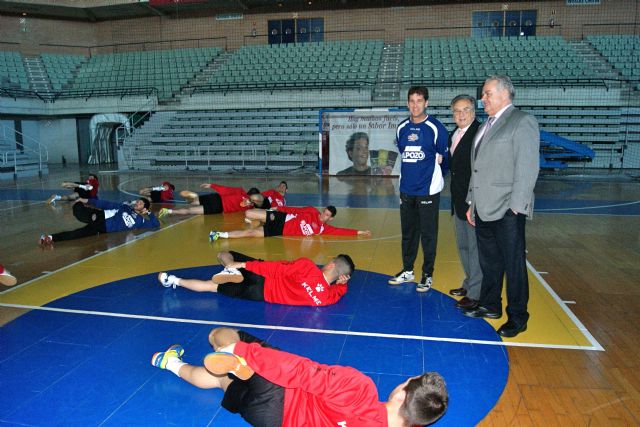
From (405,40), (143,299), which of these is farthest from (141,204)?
(405,40)

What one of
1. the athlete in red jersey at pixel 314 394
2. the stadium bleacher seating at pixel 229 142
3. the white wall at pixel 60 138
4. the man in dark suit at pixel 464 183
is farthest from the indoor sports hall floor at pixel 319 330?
the white wall at pixel 60 138

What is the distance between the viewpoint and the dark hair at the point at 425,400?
6.75 ft

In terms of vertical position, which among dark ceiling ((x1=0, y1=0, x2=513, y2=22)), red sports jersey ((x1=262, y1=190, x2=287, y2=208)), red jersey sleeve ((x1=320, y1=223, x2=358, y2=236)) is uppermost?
dark ceiling ((x1=0, y1=0, x2=513, y2=22))

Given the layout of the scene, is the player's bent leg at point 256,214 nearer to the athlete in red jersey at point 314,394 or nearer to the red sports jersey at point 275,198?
the red sports jersey at point 275,198

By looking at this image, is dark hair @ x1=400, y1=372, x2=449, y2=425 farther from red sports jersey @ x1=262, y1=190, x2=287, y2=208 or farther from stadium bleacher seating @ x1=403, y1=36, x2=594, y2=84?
stadium bleacher seating @ x1=403, y1=36, x2=594, y2=84

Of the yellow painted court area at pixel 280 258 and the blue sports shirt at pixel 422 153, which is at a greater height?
the blue sports shirt at pixel 422 153

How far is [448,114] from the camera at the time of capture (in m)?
20.0

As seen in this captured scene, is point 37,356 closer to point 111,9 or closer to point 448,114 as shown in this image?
point 448,114

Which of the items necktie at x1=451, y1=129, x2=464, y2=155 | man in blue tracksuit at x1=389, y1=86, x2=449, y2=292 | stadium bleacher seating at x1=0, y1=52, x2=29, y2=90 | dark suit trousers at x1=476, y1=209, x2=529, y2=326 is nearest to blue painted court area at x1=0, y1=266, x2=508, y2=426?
dark suit trousers at x1=476, y1=209, x2=529, y2=326

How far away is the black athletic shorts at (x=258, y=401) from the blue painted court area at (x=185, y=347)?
306 millimetres

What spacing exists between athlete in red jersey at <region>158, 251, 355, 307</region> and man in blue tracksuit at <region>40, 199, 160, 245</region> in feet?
12.1

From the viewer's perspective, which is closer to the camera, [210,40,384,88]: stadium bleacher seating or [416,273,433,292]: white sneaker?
[416,273,433,292]: white sneaker

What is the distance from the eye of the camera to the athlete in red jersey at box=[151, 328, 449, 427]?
2109mm

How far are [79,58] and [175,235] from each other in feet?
79.0
